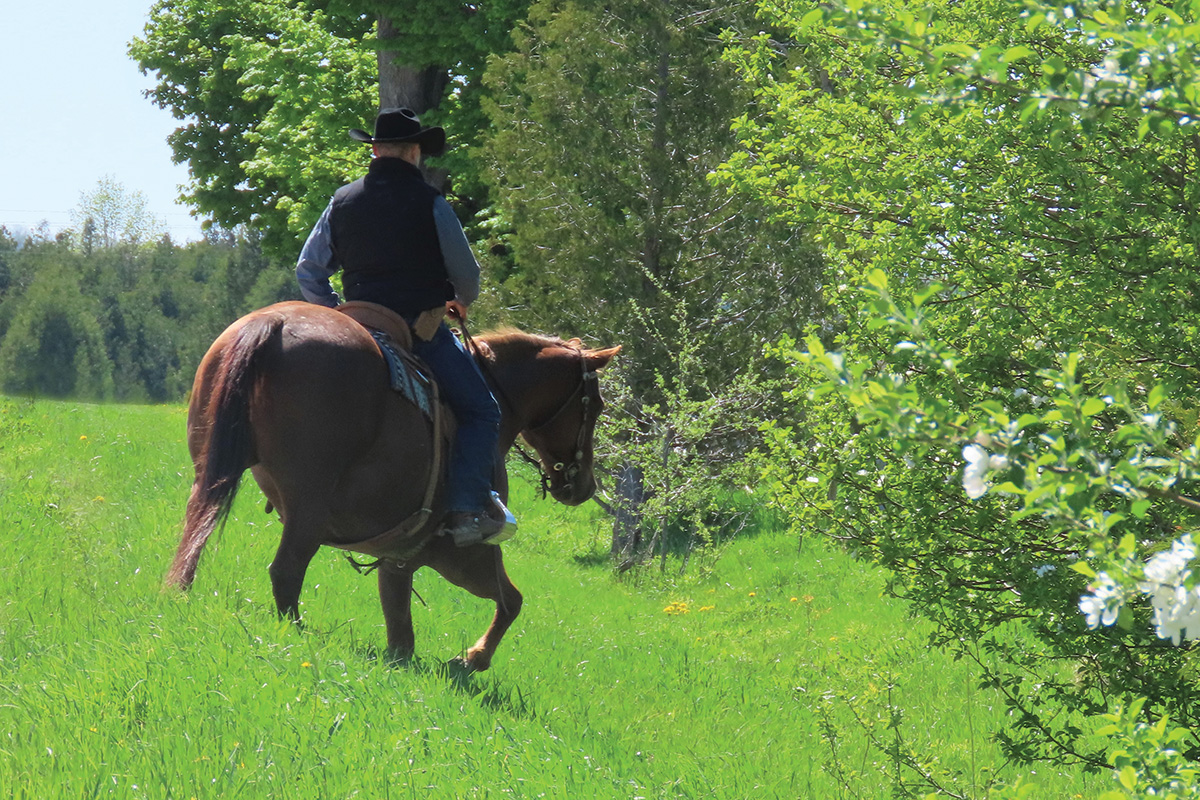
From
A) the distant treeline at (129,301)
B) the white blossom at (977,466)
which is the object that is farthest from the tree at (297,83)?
the distant treeline at (129,301)

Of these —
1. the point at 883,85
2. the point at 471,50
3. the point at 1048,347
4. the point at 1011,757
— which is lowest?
the point at 1011,757

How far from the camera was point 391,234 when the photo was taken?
625 cm

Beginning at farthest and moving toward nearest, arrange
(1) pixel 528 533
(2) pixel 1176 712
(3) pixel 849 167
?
1. (1) pixel 528 533
2. (3) pixel 849 167
3. (2) pixel 1176 712

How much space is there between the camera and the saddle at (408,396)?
5.89m

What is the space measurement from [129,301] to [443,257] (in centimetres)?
8174

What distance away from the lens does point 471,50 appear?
70.5ft

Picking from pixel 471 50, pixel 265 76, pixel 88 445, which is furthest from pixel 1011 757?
pixel 265 76

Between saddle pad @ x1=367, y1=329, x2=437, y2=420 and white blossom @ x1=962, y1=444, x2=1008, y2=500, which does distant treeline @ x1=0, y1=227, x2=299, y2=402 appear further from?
white blossom @ x1=962, y1=444, x2=1008, y2=500

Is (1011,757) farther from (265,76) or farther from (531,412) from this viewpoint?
(265,76)

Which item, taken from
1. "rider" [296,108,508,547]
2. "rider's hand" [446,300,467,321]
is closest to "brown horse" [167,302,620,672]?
"rider" [296,108,508,547]

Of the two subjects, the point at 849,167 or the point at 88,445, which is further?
the point at 88,445

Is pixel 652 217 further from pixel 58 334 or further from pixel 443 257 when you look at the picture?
pixel 58 334

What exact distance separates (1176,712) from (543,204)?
482 inches

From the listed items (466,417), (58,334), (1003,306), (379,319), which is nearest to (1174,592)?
(1003,306)
